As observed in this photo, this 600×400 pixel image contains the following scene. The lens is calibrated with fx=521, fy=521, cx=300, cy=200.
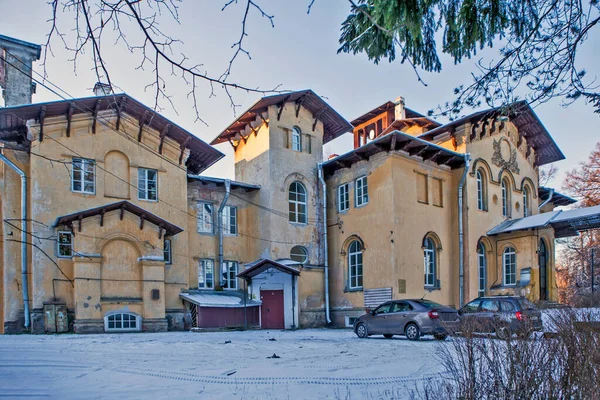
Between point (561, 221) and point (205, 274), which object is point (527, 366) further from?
point (561, 221)

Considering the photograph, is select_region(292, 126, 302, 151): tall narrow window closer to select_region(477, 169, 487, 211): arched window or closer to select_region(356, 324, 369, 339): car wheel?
select_region(477, 169, 487, 211): arched window

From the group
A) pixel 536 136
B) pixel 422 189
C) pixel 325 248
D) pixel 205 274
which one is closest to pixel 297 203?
pixel 325 248

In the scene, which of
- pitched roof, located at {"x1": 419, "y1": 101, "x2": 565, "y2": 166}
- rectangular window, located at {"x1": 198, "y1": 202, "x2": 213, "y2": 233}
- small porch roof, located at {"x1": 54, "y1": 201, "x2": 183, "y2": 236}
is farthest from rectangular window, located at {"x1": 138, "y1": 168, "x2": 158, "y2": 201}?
pitched roof, located at {"x1": 419, "y1": 101, "x2": 565, "y2": 166}

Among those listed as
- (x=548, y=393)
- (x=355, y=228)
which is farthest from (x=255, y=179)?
(x=548, y=393)

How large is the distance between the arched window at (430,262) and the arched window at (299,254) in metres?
5.72

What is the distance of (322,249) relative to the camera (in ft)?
84.8

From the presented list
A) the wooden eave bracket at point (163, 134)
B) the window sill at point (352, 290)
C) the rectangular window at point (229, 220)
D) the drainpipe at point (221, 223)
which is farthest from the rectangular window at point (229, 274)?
the wooden eave bracket at point (163, 134)

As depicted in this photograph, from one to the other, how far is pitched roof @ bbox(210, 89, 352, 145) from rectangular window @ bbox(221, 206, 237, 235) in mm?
4304

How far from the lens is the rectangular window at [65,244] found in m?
19.8

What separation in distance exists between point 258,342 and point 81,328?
753 cm

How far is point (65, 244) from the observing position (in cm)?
1988

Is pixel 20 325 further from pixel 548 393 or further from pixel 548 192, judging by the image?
pixel 548 192

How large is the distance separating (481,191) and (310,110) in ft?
31.1

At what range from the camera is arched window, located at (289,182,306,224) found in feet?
84.4
